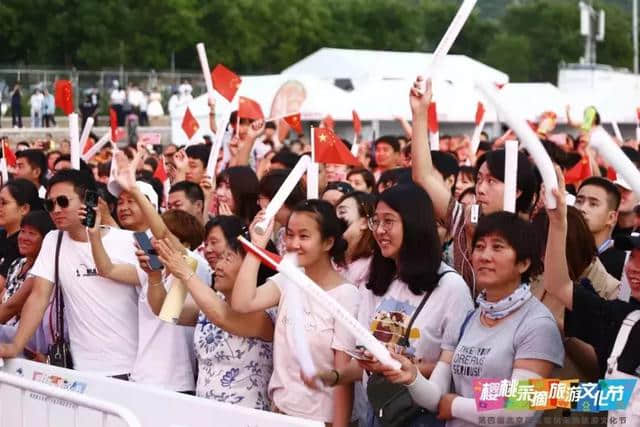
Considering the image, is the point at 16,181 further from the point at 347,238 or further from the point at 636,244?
the point at 636,244

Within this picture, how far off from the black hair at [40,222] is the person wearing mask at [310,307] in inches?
75.4

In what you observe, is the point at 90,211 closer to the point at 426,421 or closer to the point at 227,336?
the point at 227,336

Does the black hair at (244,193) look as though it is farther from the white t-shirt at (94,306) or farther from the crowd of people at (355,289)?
the white t-shirt at (94,306)

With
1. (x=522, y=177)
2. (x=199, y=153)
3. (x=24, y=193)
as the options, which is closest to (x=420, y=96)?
(x=522, y=177)

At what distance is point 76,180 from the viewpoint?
6043mm

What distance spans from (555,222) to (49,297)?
2.78m

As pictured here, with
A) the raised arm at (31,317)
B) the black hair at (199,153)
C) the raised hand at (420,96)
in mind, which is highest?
the raised hand at (420,96)

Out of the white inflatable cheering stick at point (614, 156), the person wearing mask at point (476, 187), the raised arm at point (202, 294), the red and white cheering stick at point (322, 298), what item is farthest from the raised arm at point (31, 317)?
the white inflatable cheering stick at point (614, 156)

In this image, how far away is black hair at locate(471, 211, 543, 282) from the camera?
4.36 metres

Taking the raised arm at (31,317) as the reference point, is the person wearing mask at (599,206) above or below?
above

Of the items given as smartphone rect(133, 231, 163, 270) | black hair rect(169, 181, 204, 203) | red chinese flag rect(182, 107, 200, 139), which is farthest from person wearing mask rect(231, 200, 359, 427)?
red chinese flag rect(182, 107, 200, 139)

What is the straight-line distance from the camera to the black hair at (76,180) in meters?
6.02

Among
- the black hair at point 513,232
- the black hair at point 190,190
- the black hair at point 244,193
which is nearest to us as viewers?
the black hair at point 513,232

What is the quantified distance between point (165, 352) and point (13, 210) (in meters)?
2.11
